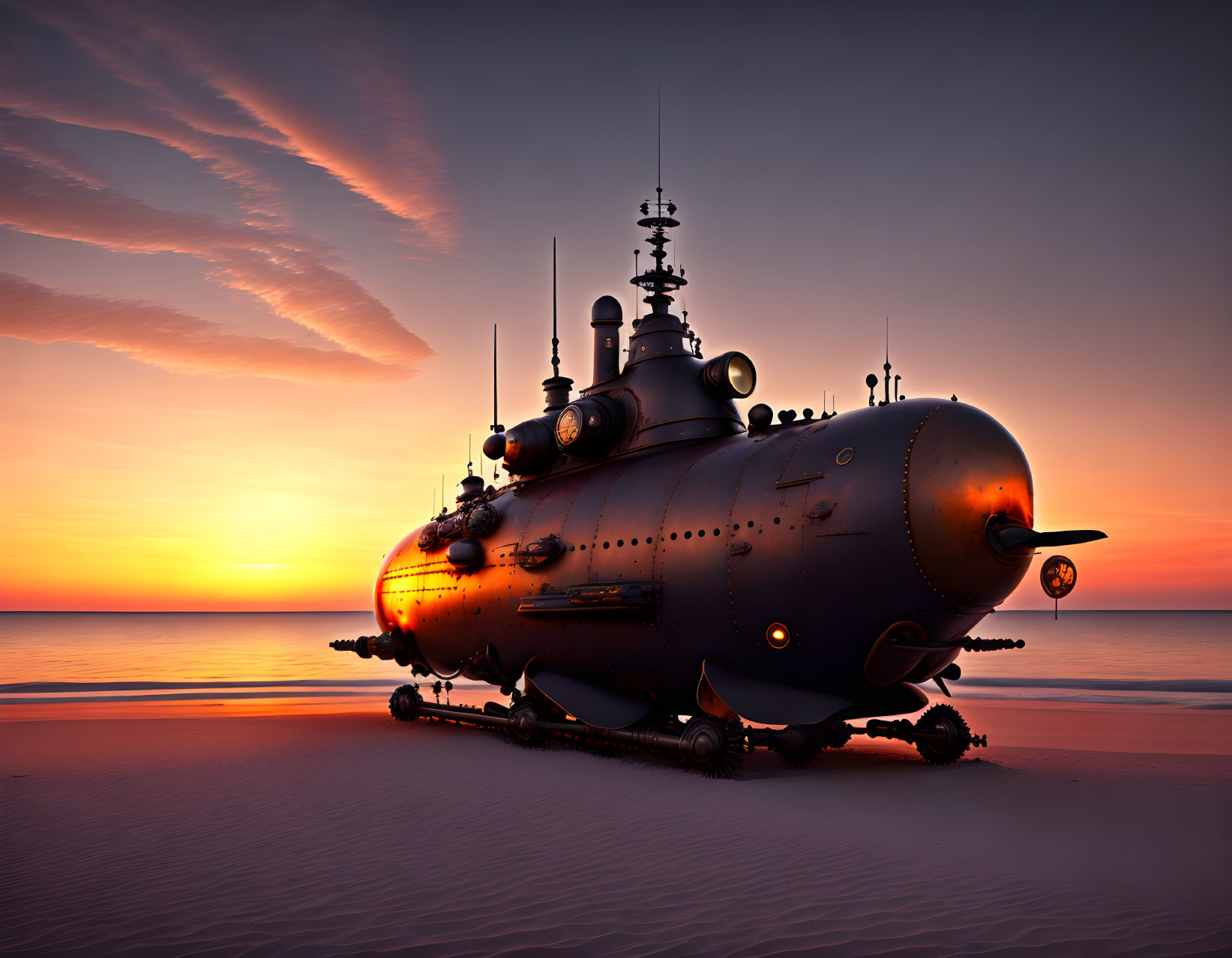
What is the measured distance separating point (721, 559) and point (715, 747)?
109 inches

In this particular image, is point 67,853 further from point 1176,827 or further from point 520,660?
point 1176,827

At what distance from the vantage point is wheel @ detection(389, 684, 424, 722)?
2000 centimetres

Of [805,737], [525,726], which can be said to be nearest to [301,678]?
[525,726]

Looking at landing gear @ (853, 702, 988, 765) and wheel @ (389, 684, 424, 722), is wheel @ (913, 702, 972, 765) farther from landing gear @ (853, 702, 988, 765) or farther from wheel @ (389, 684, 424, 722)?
wheel @ (389, 684, 424, 722)

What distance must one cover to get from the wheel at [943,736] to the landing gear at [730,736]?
1 centimetres

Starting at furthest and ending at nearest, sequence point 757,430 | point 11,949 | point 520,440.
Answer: point 520,440 → point 757,430 → point 11,949

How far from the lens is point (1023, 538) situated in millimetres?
11070

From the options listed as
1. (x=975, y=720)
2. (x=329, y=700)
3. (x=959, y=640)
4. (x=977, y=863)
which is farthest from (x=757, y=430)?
(x=329, y=700)

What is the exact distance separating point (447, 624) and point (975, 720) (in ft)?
47.5

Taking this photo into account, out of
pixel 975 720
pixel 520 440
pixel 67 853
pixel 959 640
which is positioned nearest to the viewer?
pixel 67 853

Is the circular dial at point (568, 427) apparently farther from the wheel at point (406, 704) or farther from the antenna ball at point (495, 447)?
the wheel at point (406, 704)

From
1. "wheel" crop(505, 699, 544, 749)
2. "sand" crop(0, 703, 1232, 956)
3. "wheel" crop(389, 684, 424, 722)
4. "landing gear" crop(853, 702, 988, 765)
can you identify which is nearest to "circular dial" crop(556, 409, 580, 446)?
"wheel" crop(505, 699, 544, 749)

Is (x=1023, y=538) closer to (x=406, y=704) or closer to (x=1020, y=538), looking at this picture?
(x=1020, y=538)

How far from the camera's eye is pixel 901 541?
11.1 m
